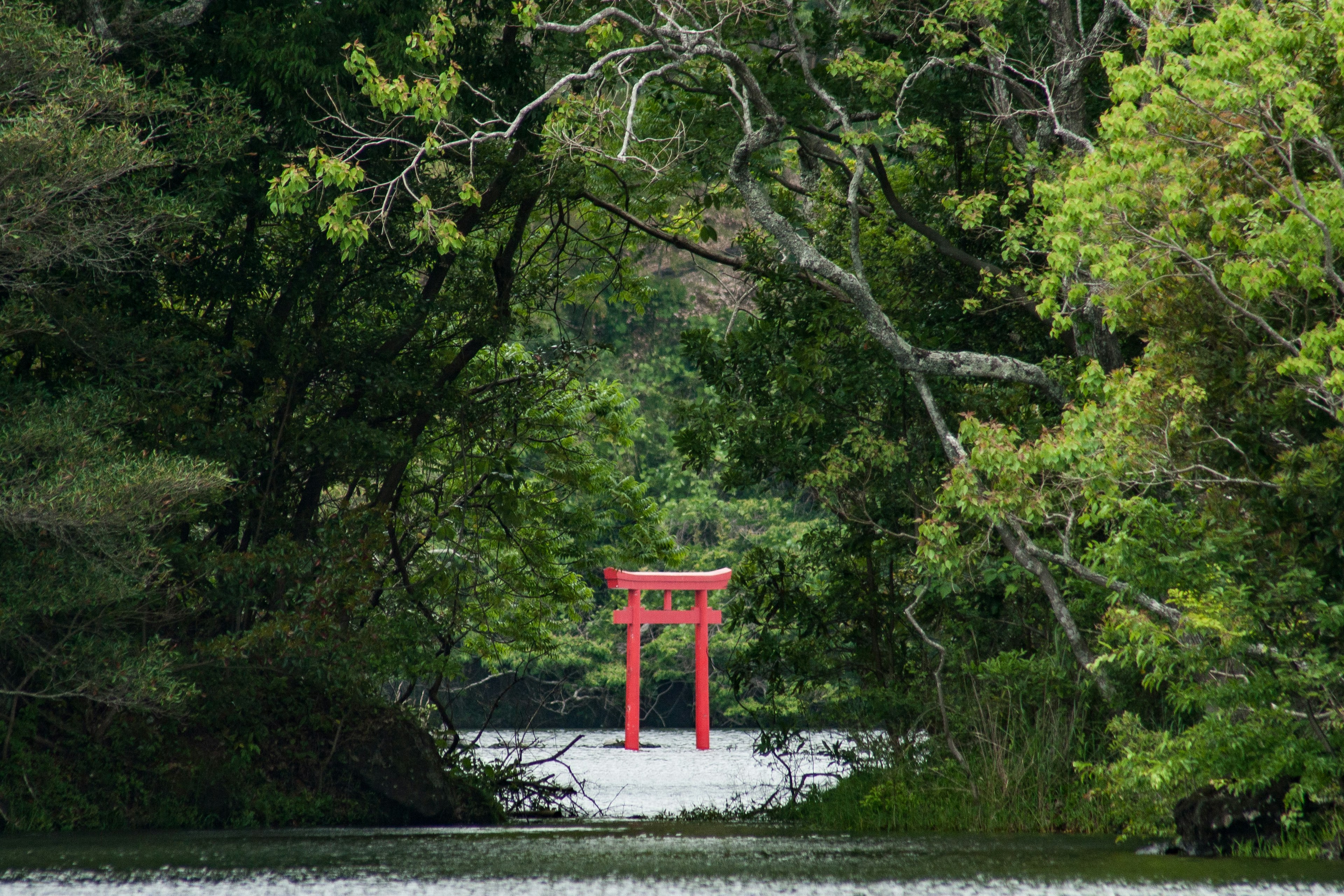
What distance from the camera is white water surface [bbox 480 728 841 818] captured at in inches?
425

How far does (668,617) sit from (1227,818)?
51.6ft

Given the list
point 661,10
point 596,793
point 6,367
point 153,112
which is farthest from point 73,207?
point 596,793

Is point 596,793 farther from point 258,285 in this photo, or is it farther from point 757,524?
point 757,524

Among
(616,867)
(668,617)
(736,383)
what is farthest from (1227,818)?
(668,617)

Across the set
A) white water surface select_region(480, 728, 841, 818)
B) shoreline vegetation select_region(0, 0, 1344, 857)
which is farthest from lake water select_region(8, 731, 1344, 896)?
white water surface select_region(480, 728, 841, 818)

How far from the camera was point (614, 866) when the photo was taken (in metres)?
6.27

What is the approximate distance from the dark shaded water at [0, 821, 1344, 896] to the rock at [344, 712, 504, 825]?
1.34m

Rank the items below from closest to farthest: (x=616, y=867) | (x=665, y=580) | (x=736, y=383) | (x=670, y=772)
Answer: (x=616, y=867) → (x=736, y=383) → (x=670, y=772) → (x=665, y=580)

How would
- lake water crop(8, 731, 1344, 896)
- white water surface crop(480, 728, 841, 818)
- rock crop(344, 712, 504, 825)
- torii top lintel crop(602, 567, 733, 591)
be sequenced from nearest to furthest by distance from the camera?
lake water crop(8, 731, 1344, 896) < rock crop(344, 712, 504, 825) < white water surface crop(480, 728, 841, 818) < torii top lintel crop(602, 567, 733, 591)

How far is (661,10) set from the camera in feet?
27.7

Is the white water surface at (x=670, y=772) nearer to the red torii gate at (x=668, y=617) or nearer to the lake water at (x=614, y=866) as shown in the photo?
the red torii gate at (x=668, y=617)

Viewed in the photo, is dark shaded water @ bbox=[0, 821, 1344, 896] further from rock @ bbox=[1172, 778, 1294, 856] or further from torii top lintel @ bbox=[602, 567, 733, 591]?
torii top lintel @ bbox=[602, 567, 733, 591]

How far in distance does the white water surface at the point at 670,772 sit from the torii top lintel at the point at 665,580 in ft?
8.68

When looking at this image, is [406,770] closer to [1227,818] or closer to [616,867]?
[616,867]
